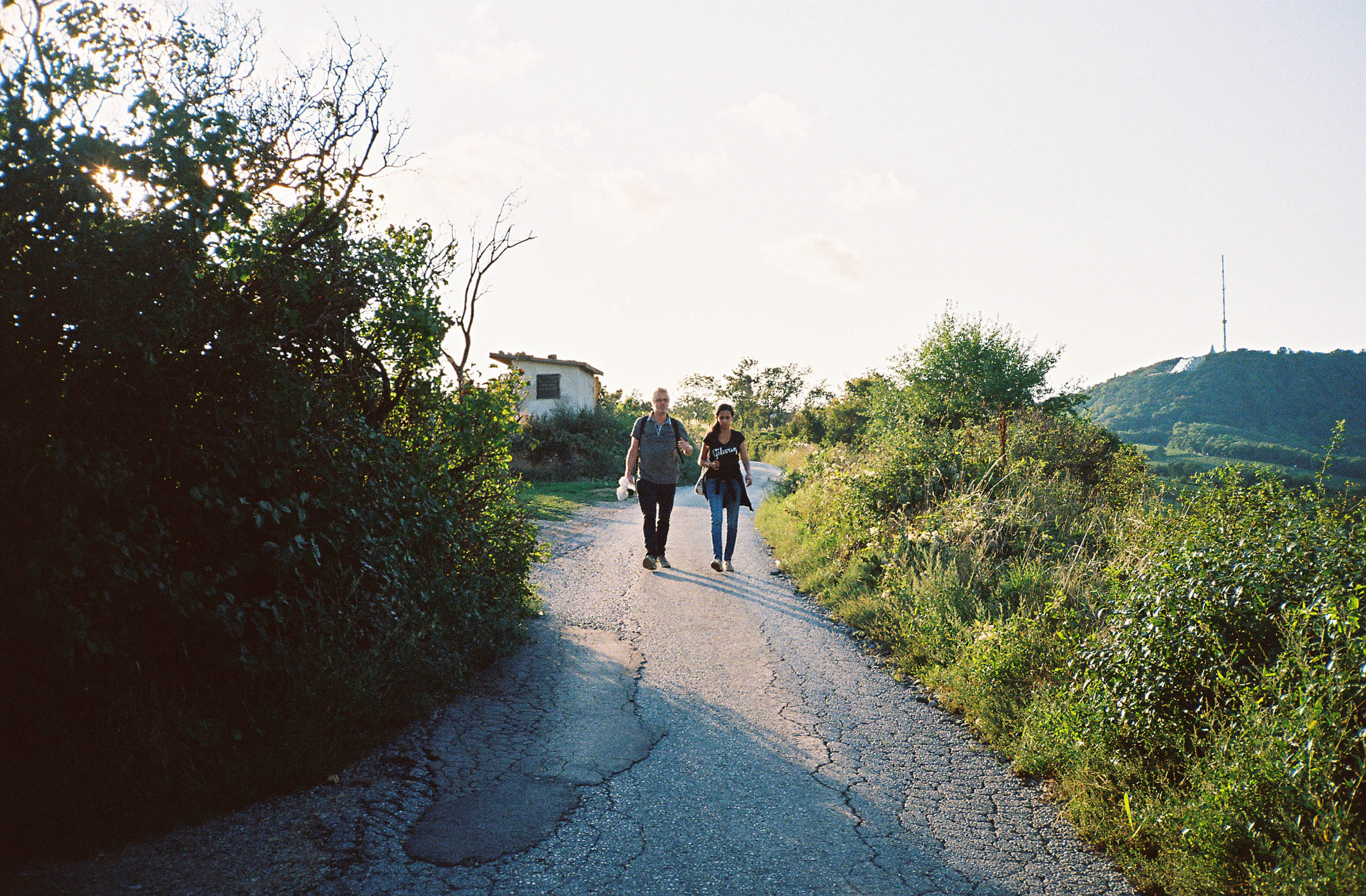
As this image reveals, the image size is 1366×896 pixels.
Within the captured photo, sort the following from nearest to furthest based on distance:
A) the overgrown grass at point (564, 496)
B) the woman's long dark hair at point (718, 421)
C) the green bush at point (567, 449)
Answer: the woman's long dark hair at point (718, 421) → the overgrown grass at point (564, 496) → the green bush at point (567, 449)

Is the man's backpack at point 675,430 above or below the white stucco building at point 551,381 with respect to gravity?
below

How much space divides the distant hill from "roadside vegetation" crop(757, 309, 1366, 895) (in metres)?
38.2

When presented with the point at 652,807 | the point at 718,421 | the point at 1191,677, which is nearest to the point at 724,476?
the point at 718,421

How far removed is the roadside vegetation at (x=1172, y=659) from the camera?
105 inches

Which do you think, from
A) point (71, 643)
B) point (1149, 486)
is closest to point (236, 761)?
point (71, 643)

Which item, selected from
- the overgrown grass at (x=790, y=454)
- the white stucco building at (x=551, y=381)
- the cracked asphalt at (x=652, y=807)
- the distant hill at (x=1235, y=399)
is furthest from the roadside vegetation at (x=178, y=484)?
the distant hill at (x=1235, y=399)

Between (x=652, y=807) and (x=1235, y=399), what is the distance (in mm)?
63225

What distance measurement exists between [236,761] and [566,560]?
22.1 feet

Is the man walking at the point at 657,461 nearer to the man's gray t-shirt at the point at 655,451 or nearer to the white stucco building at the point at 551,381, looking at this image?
the man's gray t-shirt at the point at 655,451

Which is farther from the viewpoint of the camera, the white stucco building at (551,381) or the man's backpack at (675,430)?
the white stucco building at (551,381)

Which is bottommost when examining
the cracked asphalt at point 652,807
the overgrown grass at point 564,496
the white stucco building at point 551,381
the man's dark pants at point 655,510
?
the cracked asphalt at point 652,807

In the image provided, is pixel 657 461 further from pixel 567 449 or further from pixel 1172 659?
pixel 567 449

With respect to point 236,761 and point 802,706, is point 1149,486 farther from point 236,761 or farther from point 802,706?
point 236,761

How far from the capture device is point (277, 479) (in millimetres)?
3412
